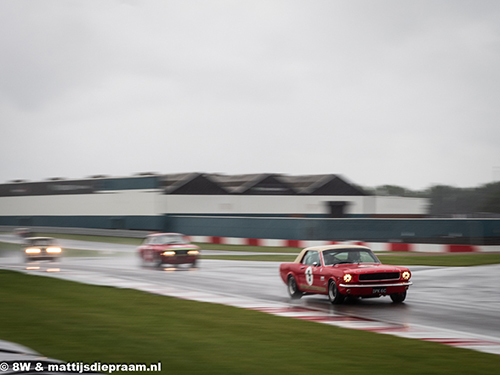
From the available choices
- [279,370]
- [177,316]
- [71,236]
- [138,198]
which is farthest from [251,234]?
[279,370]

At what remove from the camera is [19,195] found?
65.8m

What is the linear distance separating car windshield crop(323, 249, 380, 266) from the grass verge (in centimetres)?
284

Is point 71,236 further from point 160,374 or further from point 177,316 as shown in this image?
point 160,374

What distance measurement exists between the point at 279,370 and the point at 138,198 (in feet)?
151

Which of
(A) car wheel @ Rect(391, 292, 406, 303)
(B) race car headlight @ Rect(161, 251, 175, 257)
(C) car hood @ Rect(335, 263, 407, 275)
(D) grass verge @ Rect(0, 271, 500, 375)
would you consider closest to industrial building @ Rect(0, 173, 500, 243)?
(B) race car headlight @ Rect(161, 251, 175, 257)

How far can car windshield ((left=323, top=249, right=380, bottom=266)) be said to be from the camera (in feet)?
50.2

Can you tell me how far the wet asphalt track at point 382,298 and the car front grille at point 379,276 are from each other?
0.60m

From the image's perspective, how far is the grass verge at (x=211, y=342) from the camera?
8203 mm

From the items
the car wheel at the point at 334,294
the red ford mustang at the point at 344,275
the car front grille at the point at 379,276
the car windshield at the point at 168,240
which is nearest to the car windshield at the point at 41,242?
the car windshield at the point at 168,240

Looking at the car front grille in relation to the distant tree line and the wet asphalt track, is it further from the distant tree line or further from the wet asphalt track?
the distant tree line

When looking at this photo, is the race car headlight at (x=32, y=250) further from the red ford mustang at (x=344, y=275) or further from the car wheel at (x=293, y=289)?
the car wheel at (x=293, y=289)

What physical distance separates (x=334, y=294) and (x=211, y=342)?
5.38m

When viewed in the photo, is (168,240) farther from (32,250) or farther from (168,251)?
(32,250)

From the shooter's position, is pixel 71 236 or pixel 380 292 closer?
pixel 380 292
